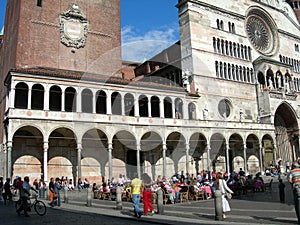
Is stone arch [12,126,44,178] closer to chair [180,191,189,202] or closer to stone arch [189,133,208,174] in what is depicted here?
chair [180,191,189,202]

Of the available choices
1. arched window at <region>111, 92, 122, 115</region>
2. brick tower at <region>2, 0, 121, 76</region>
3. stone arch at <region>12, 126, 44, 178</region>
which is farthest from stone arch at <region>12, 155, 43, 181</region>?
brick tower at <region>2, 0, 121, 76</region>

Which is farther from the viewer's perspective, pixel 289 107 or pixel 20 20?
pixel 289 107

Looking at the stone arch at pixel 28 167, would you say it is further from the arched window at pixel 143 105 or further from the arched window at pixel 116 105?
the arched window at pixel 143 105

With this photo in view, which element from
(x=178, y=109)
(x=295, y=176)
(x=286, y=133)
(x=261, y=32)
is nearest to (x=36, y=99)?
(x=178, y=109)

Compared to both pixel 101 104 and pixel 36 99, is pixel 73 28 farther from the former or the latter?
pixel 36 99

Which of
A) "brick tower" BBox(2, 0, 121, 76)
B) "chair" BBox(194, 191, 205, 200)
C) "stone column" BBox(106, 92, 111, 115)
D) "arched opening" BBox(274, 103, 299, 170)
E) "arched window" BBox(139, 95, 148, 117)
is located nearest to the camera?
"chair" BBox(194, 191, 205, 200)

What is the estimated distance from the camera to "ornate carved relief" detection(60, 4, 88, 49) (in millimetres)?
30734

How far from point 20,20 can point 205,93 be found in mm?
19102

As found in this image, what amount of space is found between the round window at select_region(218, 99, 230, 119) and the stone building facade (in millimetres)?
122

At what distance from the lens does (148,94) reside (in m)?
28.2

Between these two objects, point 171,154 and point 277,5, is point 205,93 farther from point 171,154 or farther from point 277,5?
point 277,5

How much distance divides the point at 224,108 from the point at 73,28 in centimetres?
1776

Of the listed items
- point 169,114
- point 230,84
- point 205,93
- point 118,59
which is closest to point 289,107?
point 230,84

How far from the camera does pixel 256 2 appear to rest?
40156mm
